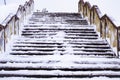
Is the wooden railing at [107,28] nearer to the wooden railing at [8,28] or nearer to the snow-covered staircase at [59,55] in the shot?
the snow-covered staircase at [59,55]

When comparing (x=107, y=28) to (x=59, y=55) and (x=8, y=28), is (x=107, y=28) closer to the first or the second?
(x=59, y=55)

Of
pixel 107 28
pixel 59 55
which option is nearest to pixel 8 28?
pixel 59 55

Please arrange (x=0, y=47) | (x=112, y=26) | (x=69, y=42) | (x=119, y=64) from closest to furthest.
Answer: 1. (x=119, y=64)
2. (x=0, y=47)
3. (x=112, y=26)
4. (x=69, y=42)

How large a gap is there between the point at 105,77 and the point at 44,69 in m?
1.63

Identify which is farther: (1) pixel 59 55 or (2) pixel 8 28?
(2) pixel 8 28

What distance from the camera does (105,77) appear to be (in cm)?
678

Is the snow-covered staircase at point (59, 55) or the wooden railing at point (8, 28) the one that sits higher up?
the wooden railing at point (8, 28)

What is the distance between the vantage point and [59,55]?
26.4 ft

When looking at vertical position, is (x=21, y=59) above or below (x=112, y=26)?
below

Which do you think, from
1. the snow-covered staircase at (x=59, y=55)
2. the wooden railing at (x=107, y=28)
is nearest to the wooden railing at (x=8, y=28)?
the snow-covered staircase at (x=59, y=55)

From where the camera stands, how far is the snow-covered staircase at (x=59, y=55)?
6.83 metres

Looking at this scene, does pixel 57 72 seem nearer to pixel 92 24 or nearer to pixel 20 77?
pixel 20 77

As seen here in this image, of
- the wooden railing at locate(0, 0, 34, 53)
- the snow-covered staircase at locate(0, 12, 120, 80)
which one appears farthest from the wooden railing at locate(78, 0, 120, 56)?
the wooden railing at locate(0, 0, 34, 53)

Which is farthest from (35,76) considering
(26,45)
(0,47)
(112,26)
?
(112,26)
